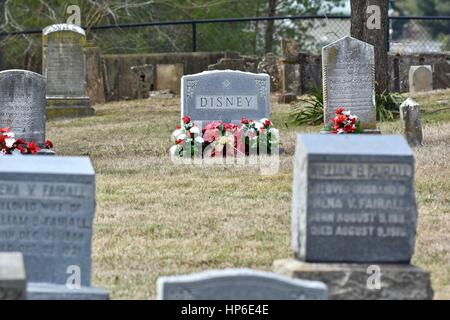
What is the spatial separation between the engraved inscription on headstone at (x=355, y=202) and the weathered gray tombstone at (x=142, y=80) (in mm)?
20467

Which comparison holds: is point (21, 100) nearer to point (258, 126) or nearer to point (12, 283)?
point (258, 126)

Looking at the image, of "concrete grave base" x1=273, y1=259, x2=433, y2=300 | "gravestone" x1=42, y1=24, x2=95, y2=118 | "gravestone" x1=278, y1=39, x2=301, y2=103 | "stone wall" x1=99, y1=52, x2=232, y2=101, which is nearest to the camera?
"concrete grave base" x1=273, y1=259, x2=433, y2=300

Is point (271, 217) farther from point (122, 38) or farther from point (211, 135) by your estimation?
point (122, 38)

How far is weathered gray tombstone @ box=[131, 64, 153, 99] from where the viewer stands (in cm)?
2856

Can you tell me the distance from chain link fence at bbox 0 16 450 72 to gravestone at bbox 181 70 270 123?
12449 millimetres

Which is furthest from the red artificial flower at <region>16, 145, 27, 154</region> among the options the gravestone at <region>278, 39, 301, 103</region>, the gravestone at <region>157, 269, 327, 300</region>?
the gravestone at <region>278, 39, 301, 103</region>

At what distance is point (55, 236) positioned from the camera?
7.98 m

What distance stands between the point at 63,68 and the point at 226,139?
28.0ft

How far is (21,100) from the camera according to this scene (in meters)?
17.4

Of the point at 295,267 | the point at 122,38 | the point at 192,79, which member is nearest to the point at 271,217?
the point at 295,267

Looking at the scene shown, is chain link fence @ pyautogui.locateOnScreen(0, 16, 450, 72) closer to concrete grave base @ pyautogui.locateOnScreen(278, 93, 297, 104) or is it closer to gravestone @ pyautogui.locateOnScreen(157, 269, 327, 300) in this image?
concrete grave base @ pyautogui.locateOnScreen(278, 93, 297, 104)

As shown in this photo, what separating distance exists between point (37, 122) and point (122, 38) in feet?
54.4

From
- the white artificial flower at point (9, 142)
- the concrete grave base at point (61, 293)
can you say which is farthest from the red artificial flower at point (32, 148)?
the concrete grave base at point (61, 293)

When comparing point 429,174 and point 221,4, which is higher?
point 221,4
